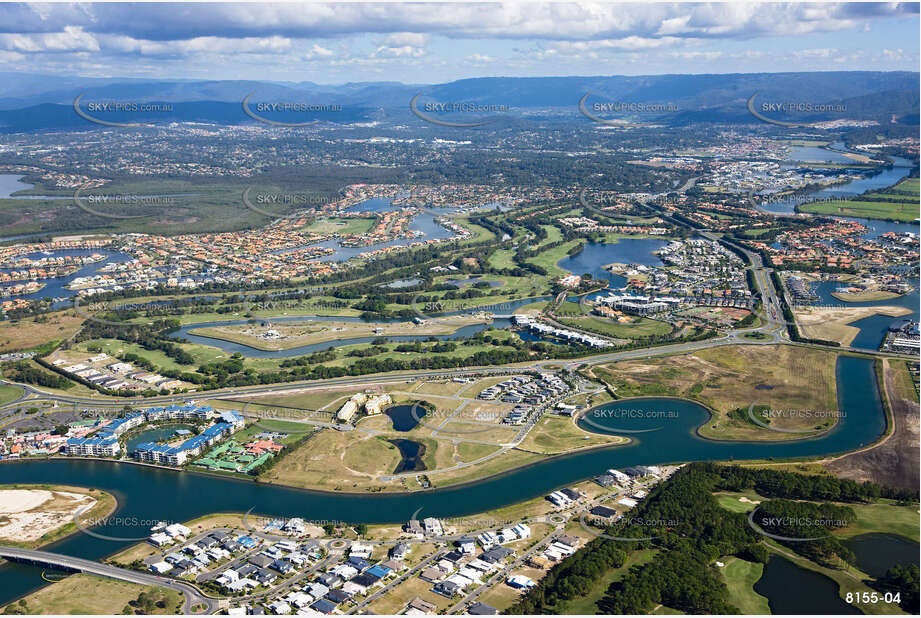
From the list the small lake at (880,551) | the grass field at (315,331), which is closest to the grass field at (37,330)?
the grass field at (315,331)

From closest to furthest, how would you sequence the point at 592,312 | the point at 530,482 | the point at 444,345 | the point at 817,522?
the point at 817,522 → the point at 530,482 → the point at 444,345 → the point at 592,312

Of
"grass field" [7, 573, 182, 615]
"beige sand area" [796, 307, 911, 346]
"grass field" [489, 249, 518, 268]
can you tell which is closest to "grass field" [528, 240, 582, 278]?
"grass field" [489, 249, 518, 268]

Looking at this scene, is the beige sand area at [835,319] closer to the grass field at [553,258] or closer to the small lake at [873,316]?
the small lake at [873,316]

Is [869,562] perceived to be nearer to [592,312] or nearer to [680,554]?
[680,554]

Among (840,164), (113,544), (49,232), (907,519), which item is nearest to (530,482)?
(907,519)

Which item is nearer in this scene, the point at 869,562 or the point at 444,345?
the point at 869,562

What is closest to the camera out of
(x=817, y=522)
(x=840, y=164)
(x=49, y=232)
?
(x=817, y=522)

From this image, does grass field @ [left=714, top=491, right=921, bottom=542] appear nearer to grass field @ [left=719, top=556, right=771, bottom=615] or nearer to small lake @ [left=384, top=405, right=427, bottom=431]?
grass field @ [left=719, top=556, right=771, bottom=615]
